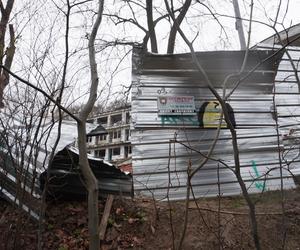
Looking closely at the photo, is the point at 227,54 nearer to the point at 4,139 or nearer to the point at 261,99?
the point at 261,99

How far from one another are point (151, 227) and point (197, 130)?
6.70 feet

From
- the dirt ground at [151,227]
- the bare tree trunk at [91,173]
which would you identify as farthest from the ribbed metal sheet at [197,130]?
the bare tree trunk at [91,173]

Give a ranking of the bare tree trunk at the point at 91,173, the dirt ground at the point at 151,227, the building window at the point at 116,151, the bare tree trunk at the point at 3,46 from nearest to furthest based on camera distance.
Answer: the bare tree trunk at the point at 91,173
the bare tree trunk at the point at 3,46
the dirt ground at the point at 151,227
the building window at the point at 116,151

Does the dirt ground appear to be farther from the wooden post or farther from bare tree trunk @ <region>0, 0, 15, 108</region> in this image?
bare tree trunk @ <region>0, 0, 15, 108</region>

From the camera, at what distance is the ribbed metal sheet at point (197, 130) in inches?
233

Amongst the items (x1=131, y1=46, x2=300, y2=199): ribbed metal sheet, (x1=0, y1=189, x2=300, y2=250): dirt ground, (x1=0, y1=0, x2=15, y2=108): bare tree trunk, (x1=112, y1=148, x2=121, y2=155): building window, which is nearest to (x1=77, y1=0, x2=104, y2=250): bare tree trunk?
(x1=0, y1=0, x2=15, y2=108): bare tree trunk

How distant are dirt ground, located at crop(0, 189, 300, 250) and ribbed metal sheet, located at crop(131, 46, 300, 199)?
0.59 meters

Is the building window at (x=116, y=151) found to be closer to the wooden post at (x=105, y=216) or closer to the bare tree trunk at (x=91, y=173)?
the wooden post at (x=105, y=216)

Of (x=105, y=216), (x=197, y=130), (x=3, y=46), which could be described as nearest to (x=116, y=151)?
(x=197, y=130)

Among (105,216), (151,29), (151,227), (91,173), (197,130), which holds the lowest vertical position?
(151,227)

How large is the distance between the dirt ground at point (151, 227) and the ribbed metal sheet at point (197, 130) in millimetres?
586

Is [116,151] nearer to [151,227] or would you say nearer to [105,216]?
[105,216]

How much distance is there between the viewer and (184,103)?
6270 millimetres

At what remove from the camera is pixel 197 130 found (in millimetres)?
6203
